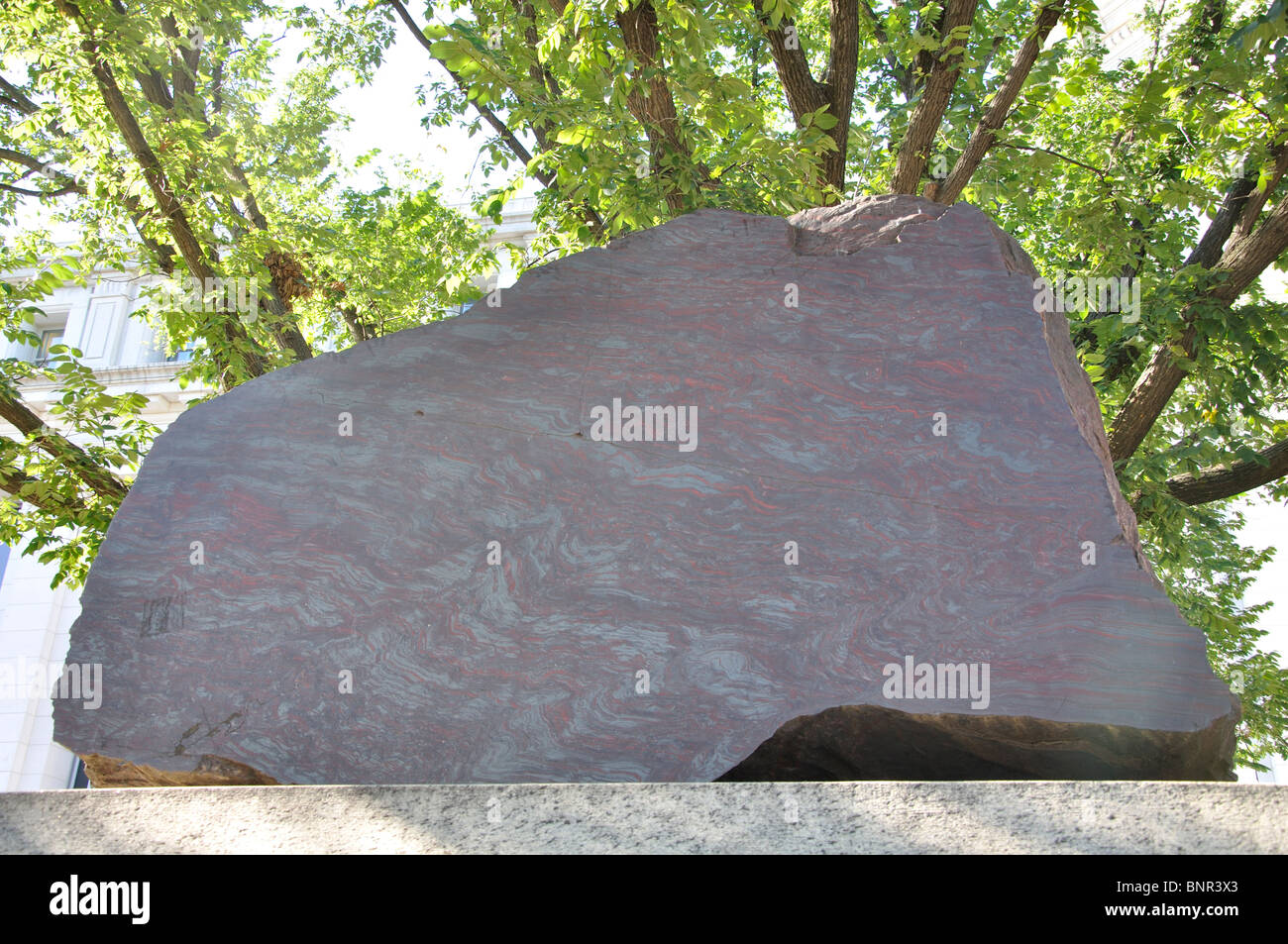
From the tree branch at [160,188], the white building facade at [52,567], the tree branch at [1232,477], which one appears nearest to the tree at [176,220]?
the tree branch at [160,188]

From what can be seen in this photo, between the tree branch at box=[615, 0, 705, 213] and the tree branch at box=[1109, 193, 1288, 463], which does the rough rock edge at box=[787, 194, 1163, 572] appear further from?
the tree branch at box=[1109, 193, 1288, 463]

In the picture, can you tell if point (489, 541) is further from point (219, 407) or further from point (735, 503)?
point (219, 407)

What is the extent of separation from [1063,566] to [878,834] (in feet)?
4.49

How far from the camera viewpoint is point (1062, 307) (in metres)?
3.78

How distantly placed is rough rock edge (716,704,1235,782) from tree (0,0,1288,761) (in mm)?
3349

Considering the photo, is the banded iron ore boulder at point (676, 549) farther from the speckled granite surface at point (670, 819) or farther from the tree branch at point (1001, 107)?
the tree branch at point (1001, 107)

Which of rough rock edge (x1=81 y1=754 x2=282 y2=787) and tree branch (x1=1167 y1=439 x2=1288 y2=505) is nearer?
rough rock edge (x1=81 y1=754 x2=282 y2=787)

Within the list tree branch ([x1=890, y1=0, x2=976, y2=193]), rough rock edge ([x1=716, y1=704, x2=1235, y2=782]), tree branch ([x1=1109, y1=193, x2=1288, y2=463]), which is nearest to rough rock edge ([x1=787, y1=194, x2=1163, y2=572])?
rough rock edge ([x1=716, y1=704, x2=1235, y2=782])

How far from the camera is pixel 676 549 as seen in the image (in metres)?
3.32

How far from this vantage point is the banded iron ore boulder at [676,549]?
10.0 ft

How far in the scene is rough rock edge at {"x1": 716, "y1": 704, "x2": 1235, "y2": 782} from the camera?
9.73ft

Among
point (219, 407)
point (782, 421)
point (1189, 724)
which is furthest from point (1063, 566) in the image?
point (219, 407)

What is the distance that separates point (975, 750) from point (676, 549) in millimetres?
1078

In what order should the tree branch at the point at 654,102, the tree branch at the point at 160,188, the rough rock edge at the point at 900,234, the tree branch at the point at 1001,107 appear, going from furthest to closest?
the tree branch at the point at 160,188, the tree branch at the point at 1001,107, the tree branch at the point at 654,102, the rough rock edge at the point at 900,234
